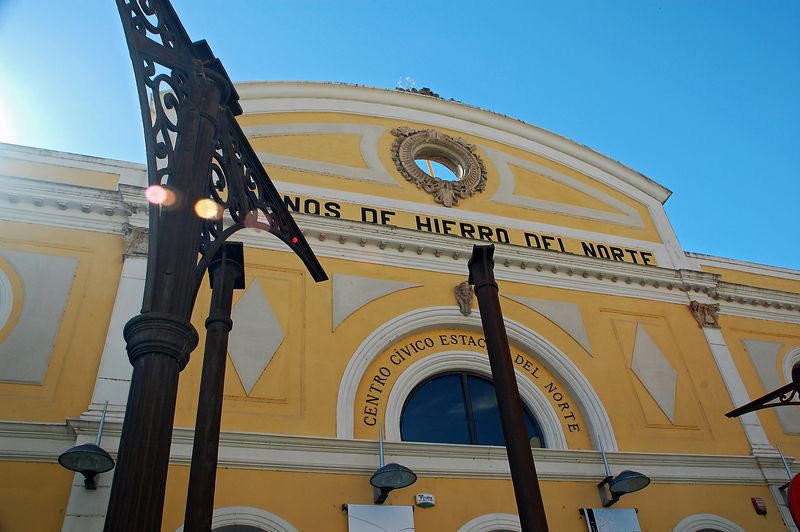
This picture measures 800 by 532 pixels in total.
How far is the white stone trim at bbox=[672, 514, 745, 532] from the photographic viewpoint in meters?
9.77

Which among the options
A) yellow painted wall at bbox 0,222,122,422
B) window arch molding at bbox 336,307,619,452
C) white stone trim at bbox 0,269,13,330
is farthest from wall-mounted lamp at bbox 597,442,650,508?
white stone trim at bbox 0,269,13,330

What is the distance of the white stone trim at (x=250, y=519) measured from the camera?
7859 mm

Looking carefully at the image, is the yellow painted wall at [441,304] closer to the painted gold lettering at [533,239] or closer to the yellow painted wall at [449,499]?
the yellow painted wall at [449,499]

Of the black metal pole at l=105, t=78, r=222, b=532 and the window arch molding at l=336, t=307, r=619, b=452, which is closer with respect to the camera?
the black metal pole at l=105, t=78, r=222, b=532

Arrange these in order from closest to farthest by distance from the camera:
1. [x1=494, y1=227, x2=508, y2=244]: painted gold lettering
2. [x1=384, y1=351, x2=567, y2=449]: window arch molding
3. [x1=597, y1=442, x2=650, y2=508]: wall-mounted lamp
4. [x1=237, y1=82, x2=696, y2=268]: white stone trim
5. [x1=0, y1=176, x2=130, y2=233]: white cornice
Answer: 1. [x1=597, y1=442, x2=650, y2=508]: wall-mounted lamp
2. [x1=0, y1=176, x2=130, y2=233]: white cornice
3. [x1=384, y1=351, x2=567, y2=449]: window arch molding
4. [x1=494, y1=227, x2=508, y2=244]: painted gold lettering
5. [x1=237, y1=82, x2=696, y2=268]: white stone trim

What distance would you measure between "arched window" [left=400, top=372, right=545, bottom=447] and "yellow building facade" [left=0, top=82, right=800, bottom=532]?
0.06m

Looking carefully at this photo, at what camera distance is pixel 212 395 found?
14.5 ft

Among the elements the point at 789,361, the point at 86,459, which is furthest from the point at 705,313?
the point at 86,459

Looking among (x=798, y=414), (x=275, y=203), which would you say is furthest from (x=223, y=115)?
(x=798, y=414)

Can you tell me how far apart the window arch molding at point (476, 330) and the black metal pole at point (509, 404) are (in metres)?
4.80

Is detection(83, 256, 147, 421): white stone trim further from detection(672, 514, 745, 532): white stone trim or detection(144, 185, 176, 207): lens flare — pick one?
detection(672, 514, 745, 532): white stone trim

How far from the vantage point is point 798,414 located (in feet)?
39.0

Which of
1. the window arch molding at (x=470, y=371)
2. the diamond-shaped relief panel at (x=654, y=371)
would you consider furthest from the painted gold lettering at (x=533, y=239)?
the window arch molding at (x=470, y=371)

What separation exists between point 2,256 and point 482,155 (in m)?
8.73
